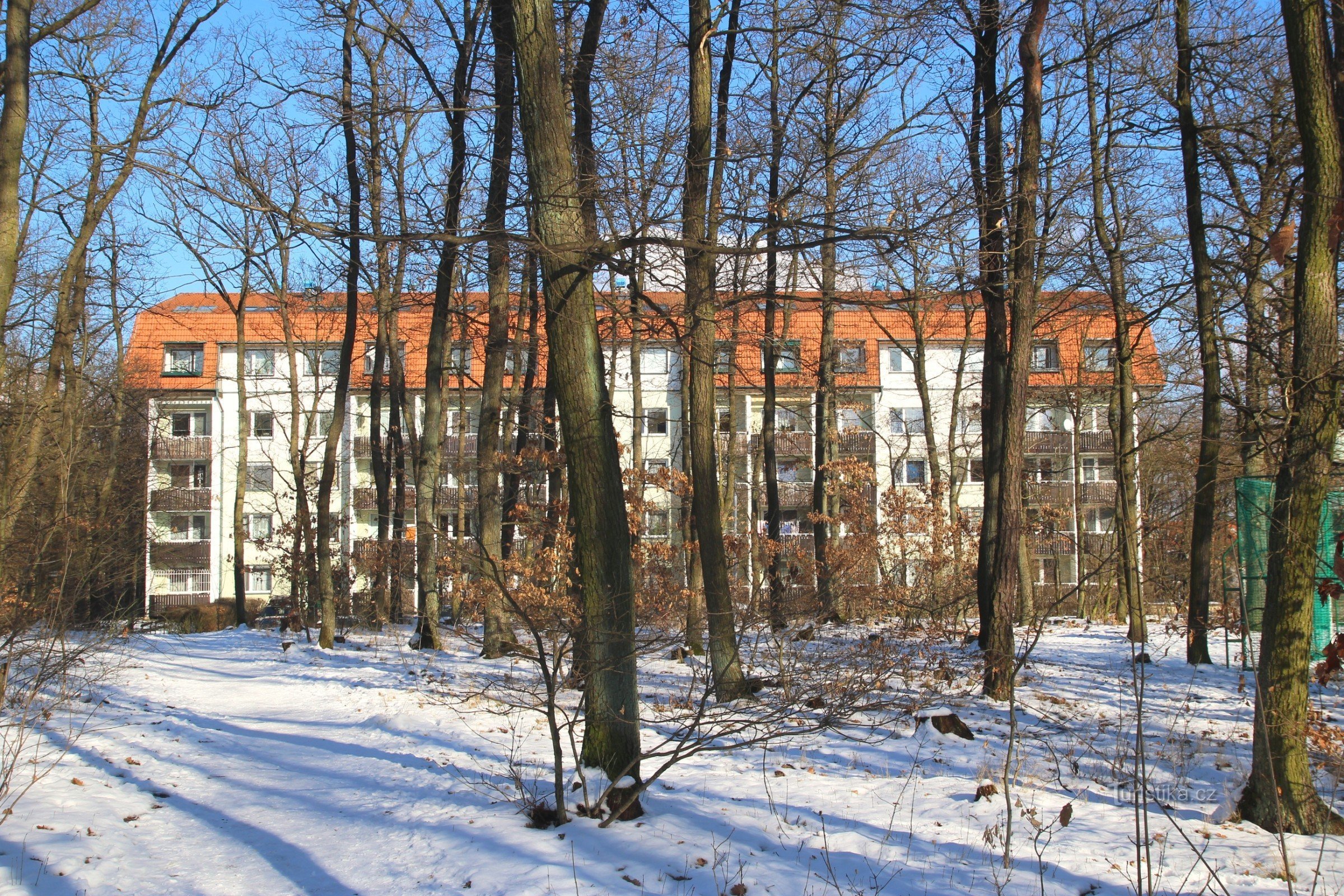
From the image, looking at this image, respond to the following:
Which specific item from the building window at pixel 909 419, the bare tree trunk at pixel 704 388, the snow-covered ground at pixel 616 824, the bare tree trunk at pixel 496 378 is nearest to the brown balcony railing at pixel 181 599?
the building window at pixel 909 419

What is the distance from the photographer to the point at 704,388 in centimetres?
1022

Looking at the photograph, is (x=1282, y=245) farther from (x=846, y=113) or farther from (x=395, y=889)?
(x=395, y=889)

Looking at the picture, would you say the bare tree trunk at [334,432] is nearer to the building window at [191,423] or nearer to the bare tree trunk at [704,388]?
the bare tree trunk at [704,388]

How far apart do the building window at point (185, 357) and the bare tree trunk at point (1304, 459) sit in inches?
1517

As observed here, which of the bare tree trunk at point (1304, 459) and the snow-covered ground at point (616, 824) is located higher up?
the bare tree trunk at point (1304, 459)

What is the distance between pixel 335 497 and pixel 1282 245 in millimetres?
37059

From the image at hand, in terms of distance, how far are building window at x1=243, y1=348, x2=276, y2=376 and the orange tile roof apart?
0.65 meters

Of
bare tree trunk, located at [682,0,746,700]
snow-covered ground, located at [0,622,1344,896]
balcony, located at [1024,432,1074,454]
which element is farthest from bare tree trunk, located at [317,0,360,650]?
balcony, located at [1024,432,1074,454]

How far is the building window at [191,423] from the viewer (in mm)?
40031

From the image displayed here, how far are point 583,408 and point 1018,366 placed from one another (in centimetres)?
555

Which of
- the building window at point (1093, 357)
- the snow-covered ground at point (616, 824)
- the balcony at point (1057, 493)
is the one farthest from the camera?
the balcony at point (1057, 493)

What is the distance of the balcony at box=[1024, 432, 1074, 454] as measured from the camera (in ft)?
109

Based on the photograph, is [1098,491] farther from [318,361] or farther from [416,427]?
[318,361]

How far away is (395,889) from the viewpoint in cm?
466
